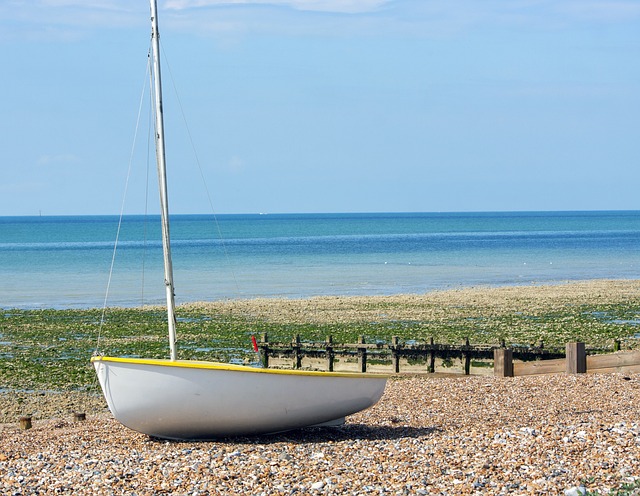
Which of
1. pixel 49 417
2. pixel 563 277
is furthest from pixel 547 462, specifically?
pixel 563 277

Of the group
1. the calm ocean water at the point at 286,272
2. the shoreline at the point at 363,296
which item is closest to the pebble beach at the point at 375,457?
the calm ocean water at the point at 286,272

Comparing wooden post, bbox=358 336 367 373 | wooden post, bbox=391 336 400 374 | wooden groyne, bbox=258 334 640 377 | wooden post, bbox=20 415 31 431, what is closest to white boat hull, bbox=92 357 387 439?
wooden post, bbox=20 415 31 431

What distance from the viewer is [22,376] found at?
83.8ft

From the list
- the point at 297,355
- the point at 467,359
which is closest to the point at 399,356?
the point at 467,359

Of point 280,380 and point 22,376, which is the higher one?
point 280,380

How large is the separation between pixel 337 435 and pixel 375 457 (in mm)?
2308

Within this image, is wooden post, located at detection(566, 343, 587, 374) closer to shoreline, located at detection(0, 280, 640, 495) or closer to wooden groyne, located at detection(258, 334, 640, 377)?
shoreline, located at detection(0, 280, 640, 495)

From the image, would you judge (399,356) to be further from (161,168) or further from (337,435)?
(161,168)

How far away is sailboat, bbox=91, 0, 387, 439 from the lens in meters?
13.0

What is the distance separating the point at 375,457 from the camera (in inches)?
469

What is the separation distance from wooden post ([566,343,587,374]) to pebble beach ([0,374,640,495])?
9.16 ft

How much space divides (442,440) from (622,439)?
7.75ft

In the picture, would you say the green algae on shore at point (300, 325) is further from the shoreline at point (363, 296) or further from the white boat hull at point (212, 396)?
the white boat hull at point (212, 396)

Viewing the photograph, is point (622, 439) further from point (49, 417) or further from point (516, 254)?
point (516, 254)
